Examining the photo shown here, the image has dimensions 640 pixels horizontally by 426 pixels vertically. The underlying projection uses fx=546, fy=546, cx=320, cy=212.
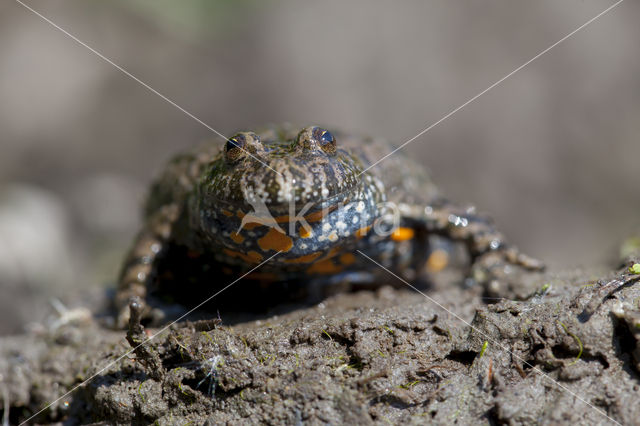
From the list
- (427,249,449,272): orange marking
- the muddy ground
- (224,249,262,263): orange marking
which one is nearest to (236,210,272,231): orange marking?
(224,249,262,263): orange marking

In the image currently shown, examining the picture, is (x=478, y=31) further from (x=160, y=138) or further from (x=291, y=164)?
(x=291, y=164)

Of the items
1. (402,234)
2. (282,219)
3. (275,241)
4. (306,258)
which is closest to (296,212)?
(282,219)

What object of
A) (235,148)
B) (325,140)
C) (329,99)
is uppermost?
(329,99)

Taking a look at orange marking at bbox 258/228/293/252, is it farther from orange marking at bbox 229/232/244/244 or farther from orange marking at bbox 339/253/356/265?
orange marking at bbox 339/253/356/265

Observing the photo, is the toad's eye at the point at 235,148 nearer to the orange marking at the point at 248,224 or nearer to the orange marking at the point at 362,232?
the orange marking at the point at 248,224

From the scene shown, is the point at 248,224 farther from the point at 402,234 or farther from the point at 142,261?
the point at 402,234

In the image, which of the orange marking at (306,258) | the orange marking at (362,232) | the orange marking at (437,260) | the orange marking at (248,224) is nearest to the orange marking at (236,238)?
the orange marking at (248,224)
